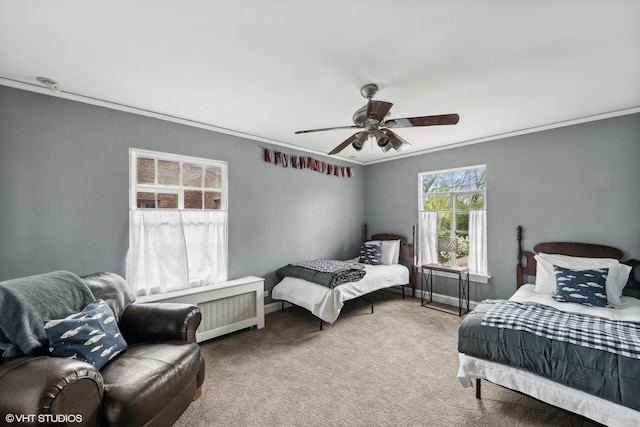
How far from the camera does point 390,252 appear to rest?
4.77 m

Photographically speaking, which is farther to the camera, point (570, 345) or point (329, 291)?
point (329, 291)

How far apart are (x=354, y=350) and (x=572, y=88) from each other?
3222 millimetres

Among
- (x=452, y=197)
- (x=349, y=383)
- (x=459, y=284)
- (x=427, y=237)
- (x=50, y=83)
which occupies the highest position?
(x=50, y=83)

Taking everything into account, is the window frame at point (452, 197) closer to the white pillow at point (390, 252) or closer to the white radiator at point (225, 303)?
the white pillow at point (390, 252)

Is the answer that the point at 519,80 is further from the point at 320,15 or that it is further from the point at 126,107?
the point at 126,107

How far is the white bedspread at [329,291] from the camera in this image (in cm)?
340

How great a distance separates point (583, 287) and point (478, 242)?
1.46 metres

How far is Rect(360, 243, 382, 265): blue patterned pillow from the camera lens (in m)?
4.68

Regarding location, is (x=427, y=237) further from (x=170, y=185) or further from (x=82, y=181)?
(x=82, y=181)

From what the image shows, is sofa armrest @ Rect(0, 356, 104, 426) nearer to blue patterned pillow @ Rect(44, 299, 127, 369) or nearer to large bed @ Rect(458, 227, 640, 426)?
blue patterned pillow @ Rect(44, 299, 127, 369)

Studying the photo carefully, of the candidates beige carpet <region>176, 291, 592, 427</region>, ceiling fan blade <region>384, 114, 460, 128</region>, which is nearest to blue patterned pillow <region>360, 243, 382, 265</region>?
beige carpet <region>176, 291, 592, 427</region>

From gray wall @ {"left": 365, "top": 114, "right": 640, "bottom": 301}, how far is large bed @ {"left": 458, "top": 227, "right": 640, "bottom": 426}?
0.53m

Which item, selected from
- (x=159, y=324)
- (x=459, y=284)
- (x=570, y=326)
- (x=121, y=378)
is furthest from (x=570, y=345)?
(x=159, y=324)

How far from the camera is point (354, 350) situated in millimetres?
2938
